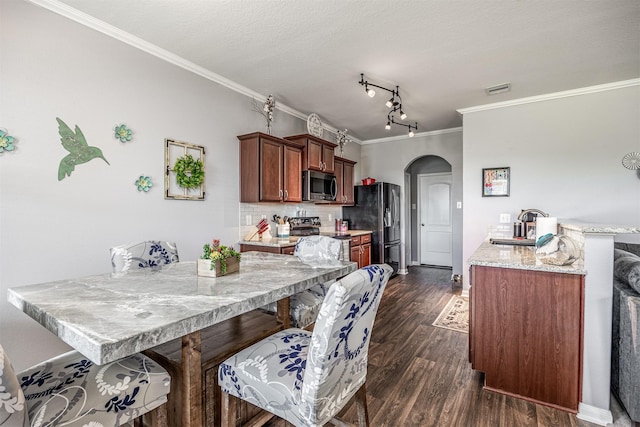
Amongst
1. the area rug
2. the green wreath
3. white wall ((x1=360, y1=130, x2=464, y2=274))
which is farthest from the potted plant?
white wall ((x1=360, y1=130, x2=464, y2=274))

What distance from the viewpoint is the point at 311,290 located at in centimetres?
224

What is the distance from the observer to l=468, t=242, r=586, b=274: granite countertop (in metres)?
1.89

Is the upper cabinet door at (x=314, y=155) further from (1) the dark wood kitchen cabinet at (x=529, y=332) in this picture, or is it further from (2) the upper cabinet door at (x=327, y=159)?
(1) the dark wood kitchen cabinet at (x=529, y=332)

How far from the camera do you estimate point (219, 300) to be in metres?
1.17

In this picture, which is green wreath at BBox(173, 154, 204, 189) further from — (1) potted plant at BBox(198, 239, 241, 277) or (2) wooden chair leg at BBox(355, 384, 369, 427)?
(2) wooden chair leg at BBox(355, 384, 369, 427)

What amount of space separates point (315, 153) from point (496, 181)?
2.50 m

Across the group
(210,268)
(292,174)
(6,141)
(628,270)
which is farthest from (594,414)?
(6,141)

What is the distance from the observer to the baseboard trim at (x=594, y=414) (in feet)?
5.85

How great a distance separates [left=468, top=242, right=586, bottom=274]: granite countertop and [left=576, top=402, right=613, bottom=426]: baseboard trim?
81cm

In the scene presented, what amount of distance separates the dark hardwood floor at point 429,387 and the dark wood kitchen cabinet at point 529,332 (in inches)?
4.9

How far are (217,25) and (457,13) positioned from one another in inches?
72.1

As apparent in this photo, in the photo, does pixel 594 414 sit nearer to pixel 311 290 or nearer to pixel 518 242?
pixel 518 242

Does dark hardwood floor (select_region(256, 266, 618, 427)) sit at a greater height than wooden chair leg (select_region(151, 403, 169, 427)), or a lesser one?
lesser

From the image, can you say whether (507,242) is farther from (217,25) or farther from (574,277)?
(217,25)
